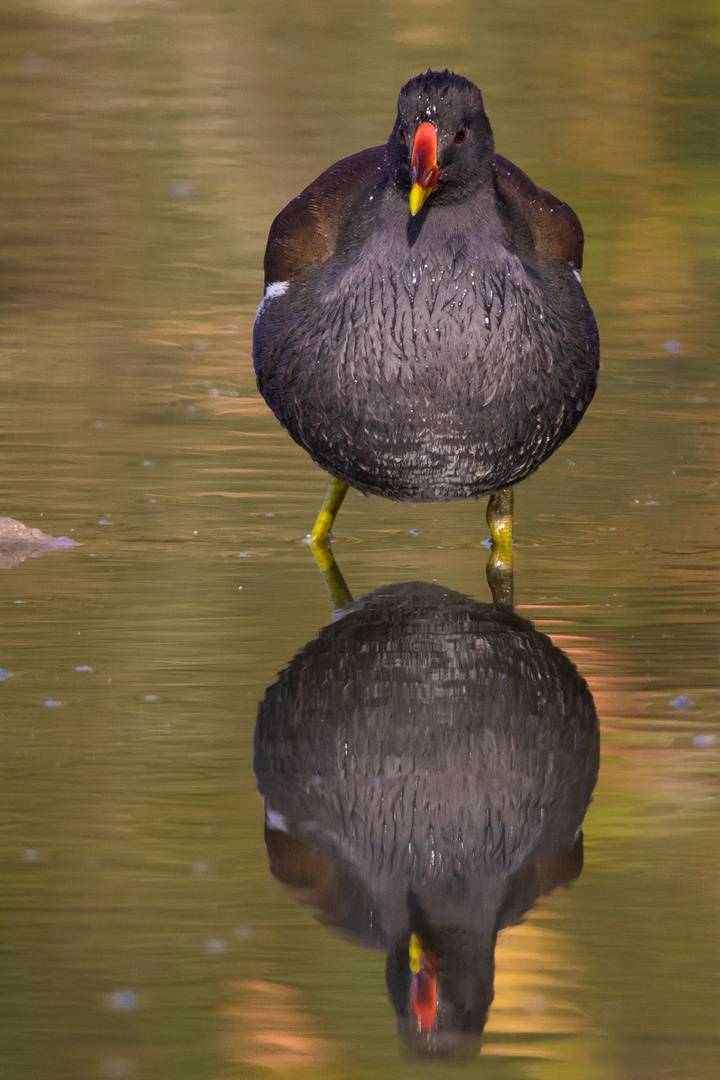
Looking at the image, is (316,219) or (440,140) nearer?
(440,140)

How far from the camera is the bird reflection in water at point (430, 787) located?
3.77 m

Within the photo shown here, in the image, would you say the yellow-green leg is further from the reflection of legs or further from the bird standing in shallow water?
the reflection of legs

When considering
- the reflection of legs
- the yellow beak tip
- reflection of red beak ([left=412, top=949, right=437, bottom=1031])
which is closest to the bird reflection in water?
reflection of red beak ([left=412, top=949, right=437, bottom=1031])

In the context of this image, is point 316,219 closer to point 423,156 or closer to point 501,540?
point 423,156

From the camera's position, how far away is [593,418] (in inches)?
330

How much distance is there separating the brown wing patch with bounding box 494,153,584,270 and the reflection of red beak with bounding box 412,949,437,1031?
9.90 ft

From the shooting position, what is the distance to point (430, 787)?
4.43 meters

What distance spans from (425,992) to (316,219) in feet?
10.7

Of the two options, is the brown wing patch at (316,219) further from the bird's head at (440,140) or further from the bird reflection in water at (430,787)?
the bird reflection in water at (430,787)

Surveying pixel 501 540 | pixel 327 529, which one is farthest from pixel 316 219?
pixel 501 540

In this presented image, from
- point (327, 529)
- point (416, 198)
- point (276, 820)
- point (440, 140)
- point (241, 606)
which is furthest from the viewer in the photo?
point (327, 529)

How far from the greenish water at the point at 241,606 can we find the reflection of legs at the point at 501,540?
0.07 metres

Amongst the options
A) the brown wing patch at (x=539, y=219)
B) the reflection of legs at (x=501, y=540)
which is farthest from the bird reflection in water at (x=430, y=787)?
the brown wing patch at (x=539, y=219)

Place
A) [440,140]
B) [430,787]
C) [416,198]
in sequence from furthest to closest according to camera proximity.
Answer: [440,140] < [416,198] < [430,787]
